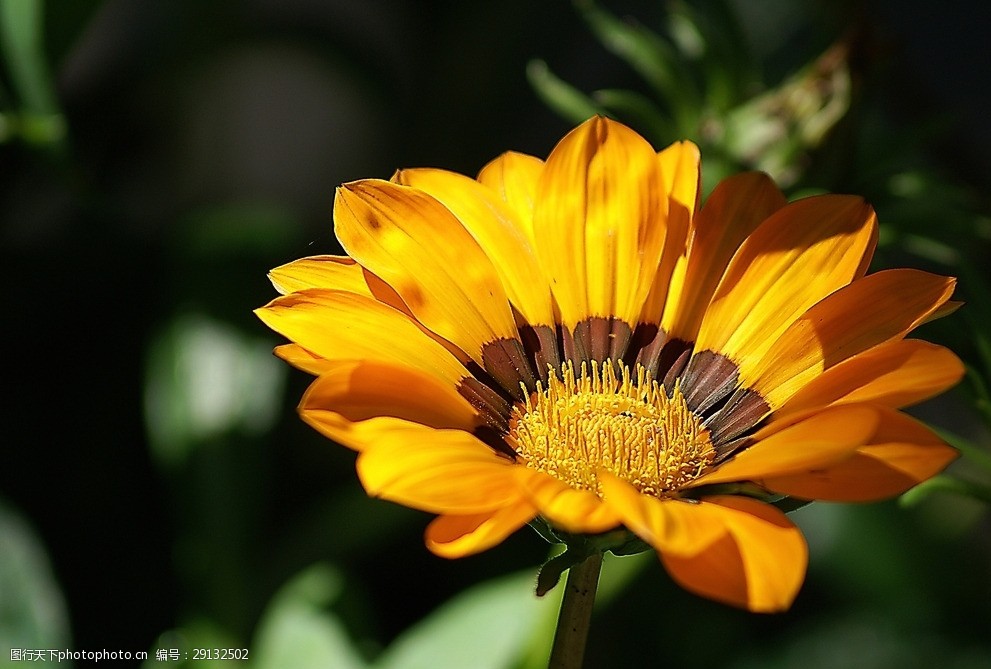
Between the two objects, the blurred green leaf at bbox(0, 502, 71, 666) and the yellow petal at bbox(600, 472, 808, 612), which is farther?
the blurred green leaf at bbox(0, 502, 71, 666)

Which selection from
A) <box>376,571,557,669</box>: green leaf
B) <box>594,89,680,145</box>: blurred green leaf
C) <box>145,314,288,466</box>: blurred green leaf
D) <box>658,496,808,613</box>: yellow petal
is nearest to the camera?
<box>658,496,808,613</box>: yellow petal

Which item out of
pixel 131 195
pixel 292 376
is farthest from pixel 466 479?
pixel 131 195

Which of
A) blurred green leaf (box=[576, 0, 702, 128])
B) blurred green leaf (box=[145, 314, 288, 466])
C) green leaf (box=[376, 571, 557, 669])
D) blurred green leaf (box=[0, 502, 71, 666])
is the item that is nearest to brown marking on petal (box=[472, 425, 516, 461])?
green leaf (box=[376, 571, 557, 669])

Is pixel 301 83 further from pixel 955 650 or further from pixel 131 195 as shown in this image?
pixel 955 650

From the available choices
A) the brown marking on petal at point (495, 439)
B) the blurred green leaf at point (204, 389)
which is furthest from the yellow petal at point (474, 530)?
the blurred green leaf at point (204, 389)

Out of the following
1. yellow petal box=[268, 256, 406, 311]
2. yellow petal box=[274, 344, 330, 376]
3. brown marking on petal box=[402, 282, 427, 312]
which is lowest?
yellow petal box=[274, 344, 330, 376]

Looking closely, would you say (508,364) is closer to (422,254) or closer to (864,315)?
(422,254)

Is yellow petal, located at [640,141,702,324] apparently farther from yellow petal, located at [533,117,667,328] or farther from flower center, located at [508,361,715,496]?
flower center, located at [508,361,715,496]
